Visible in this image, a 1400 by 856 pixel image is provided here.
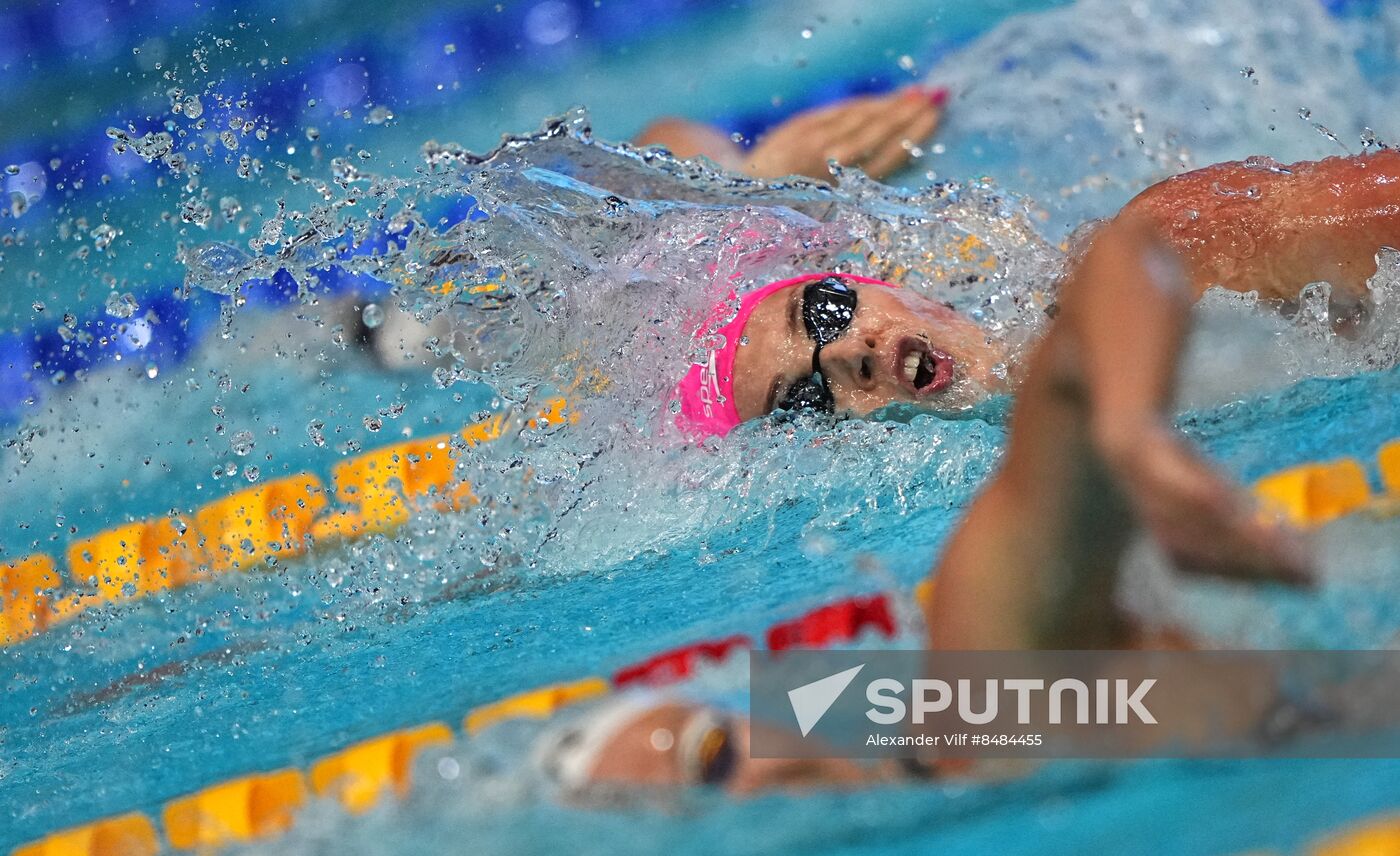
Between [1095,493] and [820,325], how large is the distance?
1.00 meters

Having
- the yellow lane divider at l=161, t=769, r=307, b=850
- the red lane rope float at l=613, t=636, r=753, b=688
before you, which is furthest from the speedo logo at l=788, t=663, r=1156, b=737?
the yellow lane divider at l=161, t=769, r=307, b=850

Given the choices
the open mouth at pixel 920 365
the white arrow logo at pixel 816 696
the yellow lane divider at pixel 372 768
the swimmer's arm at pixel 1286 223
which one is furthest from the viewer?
the open mouth at pixel 920 365

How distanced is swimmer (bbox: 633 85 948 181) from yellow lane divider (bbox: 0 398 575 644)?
2.71ft

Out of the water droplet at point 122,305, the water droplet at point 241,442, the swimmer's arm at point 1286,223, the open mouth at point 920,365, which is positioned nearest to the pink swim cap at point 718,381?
the open mouth at point 920,365

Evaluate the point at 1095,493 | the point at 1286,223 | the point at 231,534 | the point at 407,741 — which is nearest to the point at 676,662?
the point at 407,741

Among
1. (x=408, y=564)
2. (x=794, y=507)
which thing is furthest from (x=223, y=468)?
(x=794, y=507)

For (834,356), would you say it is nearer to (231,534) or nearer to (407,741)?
(407,741)

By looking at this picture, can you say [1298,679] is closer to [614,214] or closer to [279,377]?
[614,214]

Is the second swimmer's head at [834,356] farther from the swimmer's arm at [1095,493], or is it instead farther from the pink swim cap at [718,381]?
the swimmer's arm at [1095,493]

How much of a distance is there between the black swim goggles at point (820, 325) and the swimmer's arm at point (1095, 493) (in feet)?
2.84

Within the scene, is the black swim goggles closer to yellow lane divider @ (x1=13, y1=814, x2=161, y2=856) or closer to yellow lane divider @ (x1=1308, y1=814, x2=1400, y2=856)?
yellow lane divider @ (x1=13, y1=814, x2=161, y2=856)

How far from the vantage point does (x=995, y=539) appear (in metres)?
0.89

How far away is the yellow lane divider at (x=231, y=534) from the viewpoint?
2.60 meters

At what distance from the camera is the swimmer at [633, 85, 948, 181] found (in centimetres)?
289
